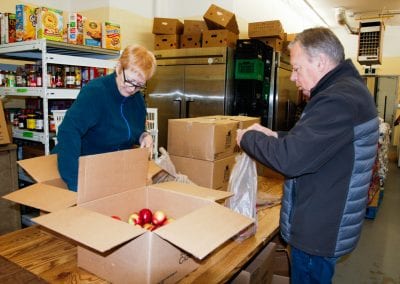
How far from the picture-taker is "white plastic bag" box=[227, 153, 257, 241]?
1.46 metres

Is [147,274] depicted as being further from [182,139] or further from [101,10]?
[101,10]

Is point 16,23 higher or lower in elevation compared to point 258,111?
higher

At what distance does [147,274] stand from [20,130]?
85.9 inches

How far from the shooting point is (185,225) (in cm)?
97

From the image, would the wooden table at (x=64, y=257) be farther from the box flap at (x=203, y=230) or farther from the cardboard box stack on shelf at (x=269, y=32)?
the cardboard box stack on shelf at (x=269, y=32)

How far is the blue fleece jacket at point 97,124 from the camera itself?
148 cm

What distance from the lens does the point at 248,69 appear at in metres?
4.04

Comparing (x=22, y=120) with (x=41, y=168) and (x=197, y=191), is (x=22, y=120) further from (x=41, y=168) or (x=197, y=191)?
(x=197, y=191)

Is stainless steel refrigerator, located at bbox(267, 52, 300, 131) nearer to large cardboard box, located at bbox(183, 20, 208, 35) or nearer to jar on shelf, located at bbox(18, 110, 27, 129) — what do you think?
large cardboard box, located at bbox(183, 20, 208, 35)

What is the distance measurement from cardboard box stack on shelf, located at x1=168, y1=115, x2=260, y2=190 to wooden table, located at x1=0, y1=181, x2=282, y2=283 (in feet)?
1.63

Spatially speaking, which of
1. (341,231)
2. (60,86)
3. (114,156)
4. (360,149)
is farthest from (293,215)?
(60,86)

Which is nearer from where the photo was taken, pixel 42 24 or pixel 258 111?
pixel 42 24

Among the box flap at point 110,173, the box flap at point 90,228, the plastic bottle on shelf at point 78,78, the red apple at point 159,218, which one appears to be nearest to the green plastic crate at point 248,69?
the plastic bottle on shelf at point 78,78

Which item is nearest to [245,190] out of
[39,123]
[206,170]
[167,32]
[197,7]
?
[206,170]
